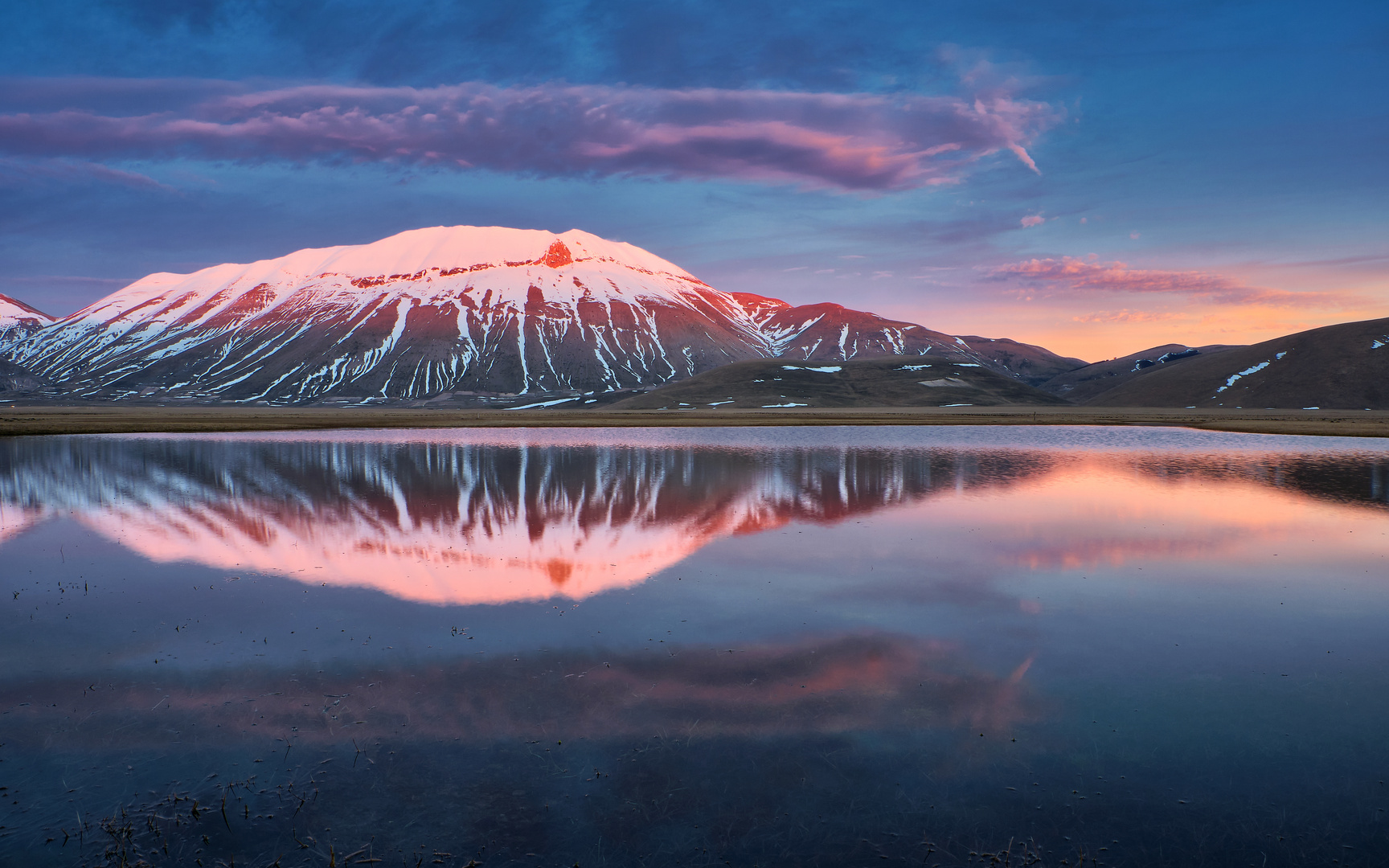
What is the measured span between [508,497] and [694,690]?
2298 centimetres

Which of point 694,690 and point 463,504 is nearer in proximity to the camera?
point 694,690

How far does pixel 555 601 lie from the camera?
1727 cm

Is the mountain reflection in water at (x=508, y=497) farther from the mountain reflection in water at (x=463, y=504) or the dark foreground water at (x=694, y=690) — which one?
the dark foreground water at (x=694, y=690)

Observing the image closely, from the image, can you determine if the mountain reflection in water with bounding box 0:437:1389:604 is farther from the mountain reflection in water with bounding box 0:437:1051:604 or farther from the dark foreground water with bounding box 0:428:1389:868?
the dark foreground water with bounding box 0:428:1389:868

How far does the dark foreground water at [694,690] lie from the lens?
27.9 ft

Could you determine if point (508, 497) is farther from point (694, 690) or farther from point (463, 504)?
point (694, 690)

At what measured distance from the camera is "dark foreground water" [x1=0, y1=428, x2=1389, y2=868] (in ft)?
27.9

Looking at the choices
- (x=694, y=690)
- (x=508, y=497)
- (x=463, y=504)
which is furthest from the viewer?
(x=508, y=497)

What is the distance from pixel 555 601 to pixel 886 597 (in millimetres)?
6919

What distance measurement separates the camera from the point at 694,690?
1226 centimetres

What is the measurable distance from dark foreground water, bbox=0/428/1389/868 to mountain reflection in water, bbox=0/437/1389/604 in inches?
12.6

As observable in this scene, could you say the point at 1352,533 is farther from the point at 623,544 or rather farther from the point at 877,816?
the point at 877,816

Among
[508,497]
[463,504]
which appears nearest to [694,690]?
[463,504]

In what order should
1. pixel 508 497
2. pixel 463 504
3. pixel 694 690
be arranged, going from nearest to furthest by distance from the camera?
Result: pixel 694 690 < pixel 463 504 < pixel 508 497
